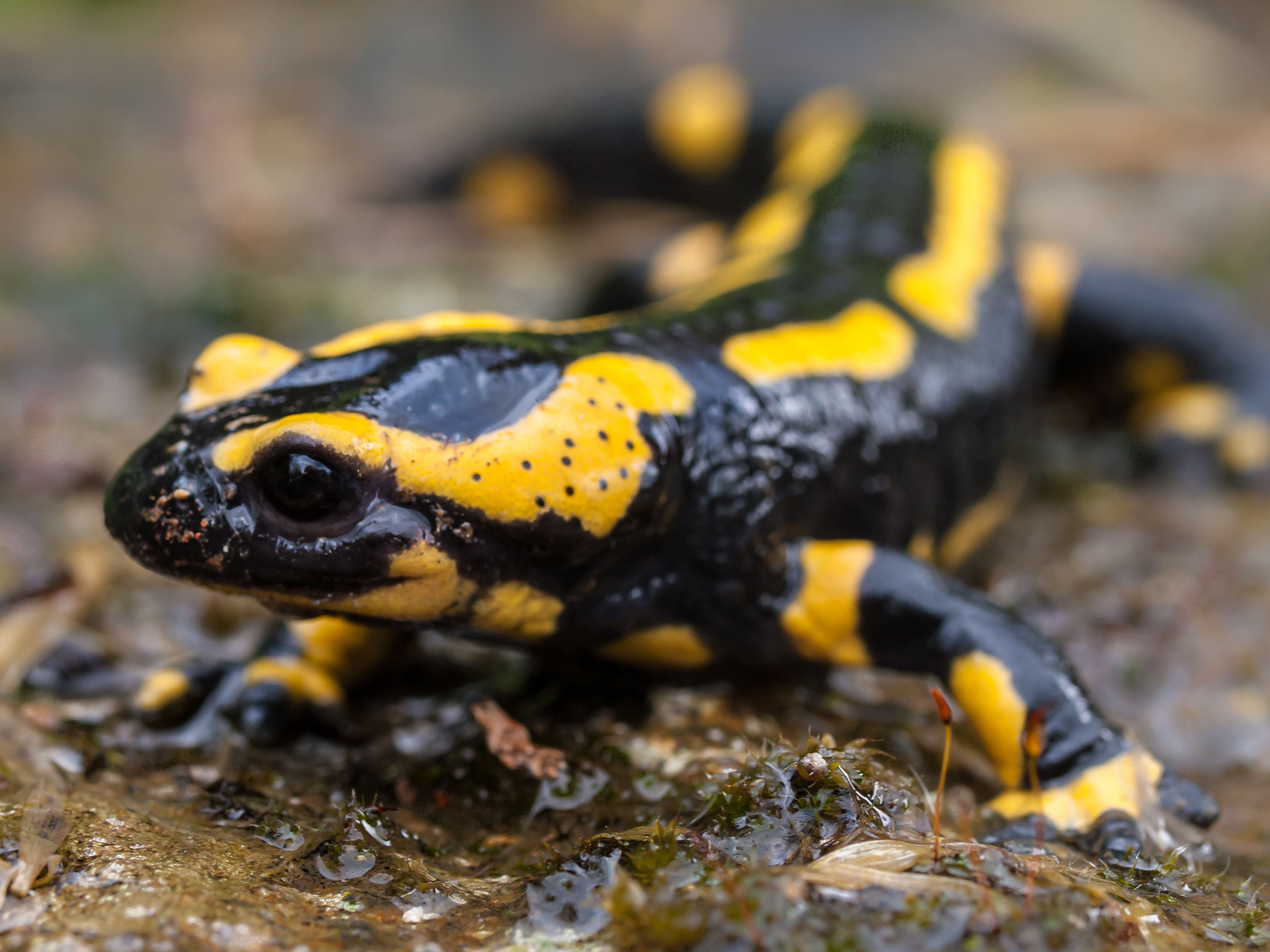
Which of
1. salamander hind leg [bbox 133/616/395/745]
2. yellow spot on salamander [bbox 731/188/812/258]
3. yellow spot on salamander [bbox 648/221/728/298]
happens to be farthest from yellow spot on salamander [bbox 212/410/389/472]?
yellow spot on salamander [bbox 648/221/728/298]

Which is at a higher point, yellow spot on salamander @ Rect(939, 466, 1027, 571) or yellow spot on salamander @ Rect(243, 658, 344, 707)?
yellow spot on salamander @ Rect(939, 466, 1027, 571)

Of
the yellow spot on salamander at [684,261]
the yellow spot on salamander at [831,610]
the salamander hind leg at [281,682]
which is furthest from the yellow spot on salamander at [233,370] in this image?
the yellow spot on salamander at [684,261]

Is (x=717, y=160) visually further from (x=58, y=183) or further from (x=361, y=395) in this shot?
(x=361, y=395)

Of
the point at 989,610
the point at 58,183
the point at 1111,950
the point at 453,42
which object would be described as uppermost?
the point at 453,42

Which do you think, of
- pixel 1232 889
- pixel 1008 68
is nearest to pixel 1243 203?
Answer: pixel 1008 68

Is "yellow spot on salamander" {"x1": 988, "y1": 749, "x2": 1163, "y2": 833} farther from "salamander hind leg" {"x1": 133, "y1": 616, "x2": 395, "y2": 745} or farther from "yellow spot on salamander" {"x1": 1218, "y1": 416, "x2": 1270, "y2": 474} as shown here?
"yellow spot on salamander" {"x1": 1218, "y1": 416, "x2": 1270, "y2": 474}
